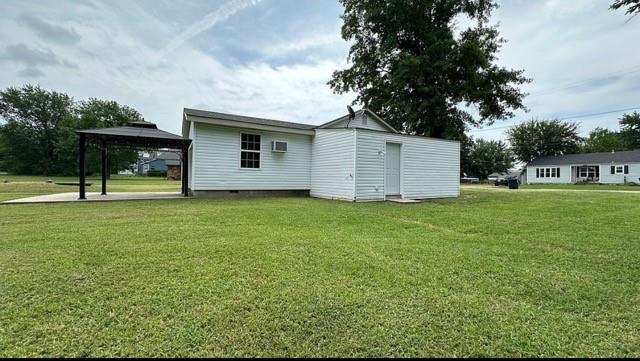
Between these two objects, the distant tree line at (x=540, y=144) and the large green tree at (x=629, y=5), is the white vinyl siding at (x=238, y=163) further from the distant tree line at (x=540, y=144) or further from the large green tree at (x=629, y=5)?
the distant tree line at (x=540, y=144)

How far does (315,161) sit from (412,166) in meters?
3.70

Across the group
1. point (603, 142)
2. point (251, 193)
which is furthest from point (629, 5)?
point (603, 142)

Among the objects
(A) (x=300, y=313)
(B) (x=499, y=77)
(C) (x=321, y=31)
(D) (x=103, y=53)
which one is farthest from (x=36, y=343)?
(B) (x=499, y=77)

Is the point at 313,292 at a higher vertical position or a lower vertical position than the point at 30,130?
lower

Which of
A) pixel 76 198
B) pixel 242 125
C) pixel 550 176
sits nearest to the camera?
pixel 76 198

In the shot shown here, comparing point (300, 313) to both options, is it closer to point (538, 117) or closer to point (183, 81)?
point (183, 81)

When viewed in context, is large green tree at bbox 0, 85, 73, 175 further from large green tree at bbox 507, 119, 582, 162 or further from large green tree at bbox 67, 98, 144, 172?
large green tree at bbox 507, 119, 582, 162

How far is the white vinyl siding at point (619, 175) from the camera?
31.4m

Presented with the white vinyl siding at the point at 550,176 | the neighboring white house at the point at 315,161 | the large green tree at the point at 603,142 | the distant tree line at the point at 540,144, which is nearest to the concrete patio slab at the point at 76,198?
the neighboring white house at the point at 315,161

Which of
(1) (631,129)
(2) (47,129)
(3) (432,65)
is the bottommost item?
(2) (47,129)

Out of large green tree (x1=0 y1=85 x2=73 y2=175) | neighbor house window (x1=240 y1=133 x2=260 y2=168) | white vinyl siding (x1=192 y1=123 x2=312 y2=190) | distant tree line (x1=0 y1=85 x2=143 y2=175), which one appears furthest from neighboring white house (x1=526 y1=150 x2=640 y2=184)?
large green tree (x1=0 y1=85 x2=73 y2=175)

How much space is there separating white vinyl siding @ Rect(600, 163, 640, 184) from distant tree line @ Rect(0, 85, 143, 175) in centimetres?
5146

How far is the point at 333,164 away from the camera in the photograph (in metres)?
11.2

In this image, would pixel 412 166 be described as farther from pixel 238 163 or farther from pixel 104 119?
pixel 104 119
